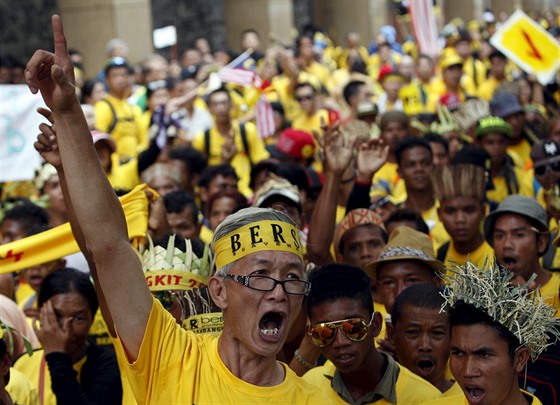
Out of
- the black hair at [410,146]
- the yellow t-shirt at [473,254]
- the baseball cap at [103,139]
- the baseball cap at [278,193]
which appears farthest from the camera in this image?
the black hair at [410,146]

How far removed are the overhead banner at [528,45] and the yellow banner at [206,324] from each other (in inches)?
354

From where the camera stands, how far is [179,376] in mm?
3900

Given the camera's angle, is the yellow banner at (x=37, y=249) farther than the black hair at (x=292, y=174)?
No

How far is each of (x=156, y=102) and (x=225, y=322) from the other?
1050 cm

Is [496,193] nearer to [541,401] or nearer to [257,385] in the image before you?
[541,401]

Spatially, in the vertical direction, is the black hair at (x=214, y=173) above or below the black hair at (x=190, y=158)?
above

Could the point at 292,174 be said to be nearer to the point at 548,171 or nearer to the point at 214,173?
the point at 214,173

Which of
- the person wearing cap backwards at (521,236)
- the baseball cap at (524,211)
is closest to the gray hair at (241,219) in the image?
the person wearing cap backwards at (521,236)

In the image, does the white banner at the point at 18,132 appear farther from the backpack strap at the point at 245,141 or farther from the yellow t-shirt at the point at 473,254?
the yellow t-shirt at the point at 473,254

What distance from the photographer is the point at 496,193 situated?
984cm

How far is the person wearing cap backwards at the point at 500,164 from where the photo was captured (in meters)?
9.87

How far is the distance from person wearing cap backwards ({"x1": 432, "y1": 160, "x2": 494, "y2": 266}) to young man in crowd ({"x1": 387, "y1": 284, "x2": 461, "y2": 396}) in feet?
6.21

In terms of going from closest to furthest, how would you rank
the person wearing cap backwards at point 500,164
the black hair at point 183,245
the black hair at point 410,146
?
the black hair at point 183,245 → the black hair at point 410,146 → the person wearing cap backwards at point 500,164

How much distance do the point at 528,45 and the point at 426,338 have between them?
831cm
